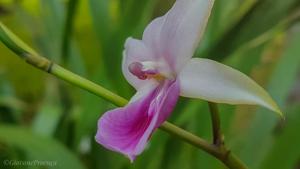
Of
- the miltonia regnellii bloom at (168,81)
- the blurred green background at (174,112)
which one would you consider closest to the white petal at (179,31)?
the miltonia regnellii bloom at (168,81)

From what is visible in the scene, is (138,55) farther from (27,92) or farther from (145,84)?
(27,92)

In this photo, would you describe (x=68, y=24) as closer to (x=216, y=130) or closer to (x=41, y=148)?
(x=41, y=148)

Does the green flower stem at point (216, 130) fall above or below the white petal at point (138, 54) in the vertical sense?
below

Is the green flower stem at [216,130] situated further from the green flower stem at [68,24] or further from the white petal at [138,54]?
the green flower stem at [68,24]

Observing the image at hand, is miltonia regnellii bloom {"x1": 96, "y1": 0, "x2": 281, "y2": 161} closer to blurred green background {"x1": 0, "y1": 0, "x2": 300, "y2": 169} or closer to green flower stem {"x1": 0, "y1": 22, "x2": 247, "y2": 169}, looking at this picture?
green flower stem {"x1": 0, "y1": 22, "x2": 247, "y2": 169}

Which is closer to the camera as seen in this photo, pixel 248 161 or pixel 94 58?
pixel 248 161

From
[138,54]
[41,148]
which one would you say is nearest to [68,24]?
[41,148]

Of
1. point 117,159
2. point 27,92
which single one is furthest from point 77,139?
point 27,92

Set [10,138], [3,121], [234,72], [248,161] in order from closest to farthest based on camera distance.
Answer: [234,72]
[10,138]
[248,161]
[3,121]
